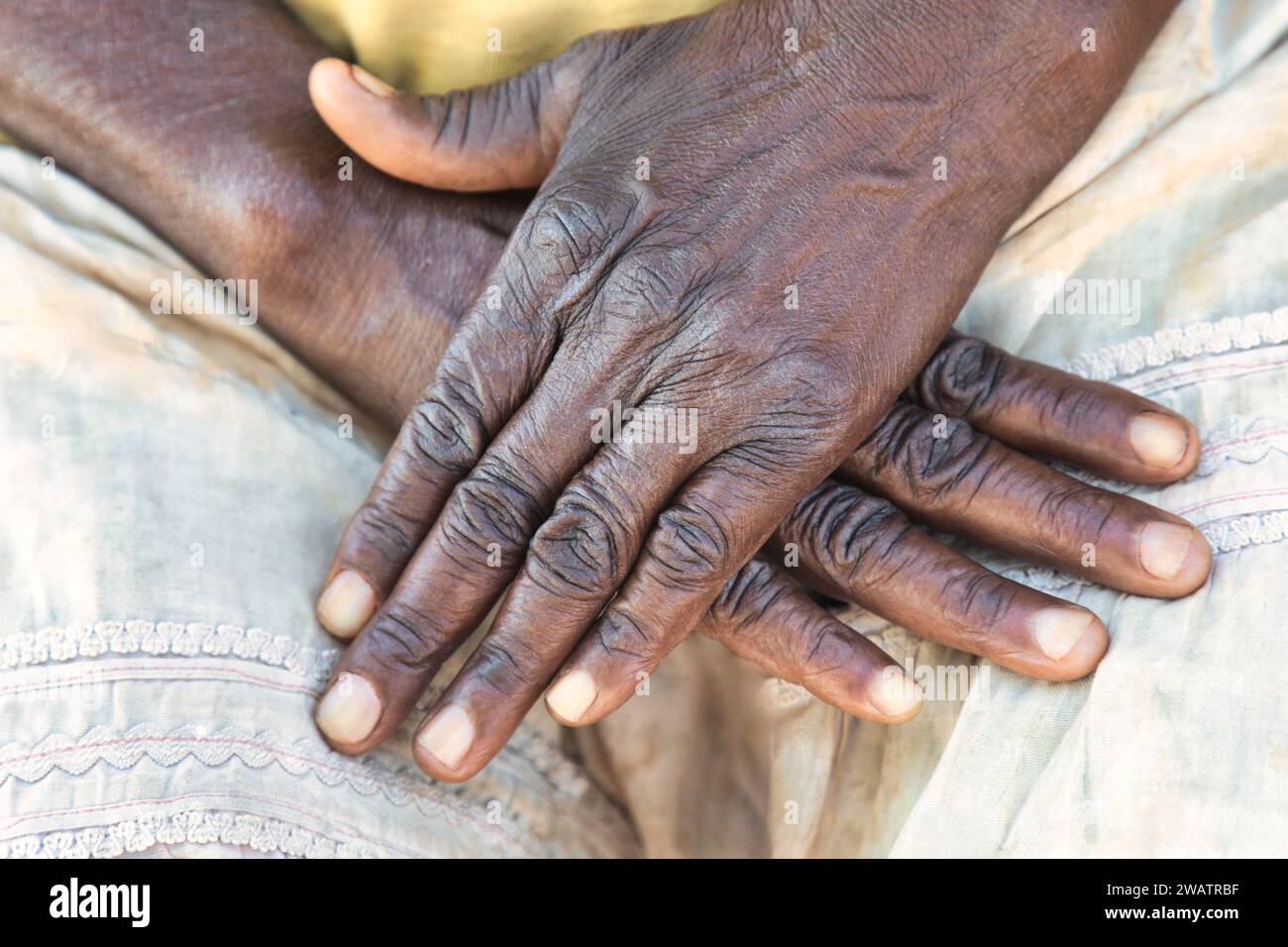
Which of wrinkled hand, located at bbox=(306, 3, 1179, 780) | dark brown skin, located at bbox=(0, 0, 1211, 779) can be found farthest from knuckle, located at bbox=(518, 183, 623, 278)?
dark brown skin, located at bbox=(0, 0, 1211, 779)

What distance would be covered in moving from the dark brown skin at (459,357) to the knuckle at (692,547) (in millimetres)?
19

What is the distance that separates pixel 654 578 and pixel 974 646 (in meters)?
0.29

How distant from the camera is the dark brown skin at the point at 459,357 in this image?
98cm

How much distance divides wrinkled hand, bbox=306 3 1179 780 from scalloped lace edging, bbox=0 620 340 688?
0.05 metres

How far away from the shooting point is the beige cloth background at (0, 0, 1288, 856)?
843 millimetres

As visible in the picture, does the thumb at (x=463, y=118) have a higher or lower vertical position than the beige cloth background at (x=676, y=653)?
higher

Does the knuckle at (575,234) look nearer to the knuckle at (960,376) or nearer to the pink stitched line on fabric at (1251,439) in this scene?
the knuckle at (960,376)

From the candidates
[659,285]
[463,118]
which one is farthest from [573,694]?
[463,118]

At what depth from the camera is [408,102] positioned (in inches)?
44.0

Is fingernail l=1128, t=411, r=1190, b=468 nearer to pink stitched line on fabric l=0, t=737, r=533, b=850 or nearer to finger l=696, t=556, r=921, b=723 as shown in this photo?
finger l=696, t=556, r=921, b=723

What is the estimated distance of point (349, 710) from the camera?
967 millimetres

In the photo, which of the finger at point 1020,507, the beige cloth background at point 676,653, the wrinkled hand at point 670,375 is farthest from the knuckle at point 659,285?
the beige cloth background at point 676,653
